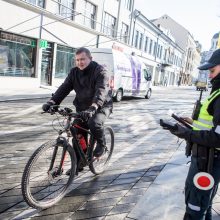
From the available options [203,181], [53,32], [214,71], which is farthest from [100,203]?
[53,32]

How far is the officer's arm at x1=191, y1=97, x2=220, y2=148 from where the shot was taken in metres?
2.40

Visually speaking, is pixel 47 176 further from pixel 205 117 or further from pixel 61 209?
pixel 205 117

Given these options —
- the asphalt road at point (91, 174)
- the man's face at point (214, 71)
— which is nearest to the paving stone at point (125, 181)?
the asphalt road at point (91, 174)

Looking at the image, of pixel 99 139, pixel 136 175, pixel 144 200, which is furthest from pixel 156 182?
pixel 99 139

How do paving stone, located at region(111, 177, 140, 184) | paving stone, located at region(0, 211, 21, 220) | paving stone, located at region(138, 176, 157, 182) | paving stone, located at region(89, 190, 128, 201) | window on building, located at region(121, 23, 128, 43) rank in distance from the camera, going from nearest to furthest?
1. paving stone, located at region(0, 211, 21, 220)
2. paving stone, located at region(89, 190, 128, 201)
3. paving stone, located at region(111, 177, 140, 184)
4. paving stone, located at region(138, 176, 157, 182)
5. window on building, located at region(121, 23, 128, 43)

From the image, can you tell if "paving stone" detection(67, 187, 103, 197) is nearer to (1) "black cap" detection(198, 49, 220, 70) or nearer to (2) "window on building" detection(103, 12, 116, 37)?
(1) "black cap" detection(198, 49, 220, 70)

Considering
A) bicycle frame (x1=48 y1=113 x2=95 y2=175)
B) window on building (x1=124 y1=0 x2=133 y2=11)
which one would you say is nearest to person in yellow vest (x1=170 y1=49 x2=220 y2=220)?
bicycle frame (x1=48 y1=113 x2=95 y2=175)

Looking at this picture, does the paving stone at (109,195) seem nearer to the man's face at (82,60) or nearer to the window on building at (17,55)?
the man's face at (82,60)

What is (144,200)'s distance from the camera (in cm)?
403

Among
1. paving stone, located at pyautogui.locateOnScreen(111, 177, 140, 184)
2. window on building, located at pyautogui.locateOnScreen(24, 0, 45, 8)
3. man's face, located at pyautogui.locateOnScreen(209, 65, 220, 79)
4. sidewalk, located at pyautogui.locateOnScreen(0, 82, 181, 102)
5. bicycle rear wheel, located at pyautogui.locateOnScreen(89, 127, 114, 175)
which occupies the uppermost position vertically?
window on building, located at pyautogui.locateOnScreen(24, 0, 45, 8)

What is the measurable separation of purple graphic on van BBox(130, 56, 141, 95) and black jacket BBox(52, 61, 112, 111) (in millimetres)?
12830

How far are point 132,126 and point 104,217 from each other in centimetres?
587

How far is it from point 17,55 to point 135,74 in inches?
278

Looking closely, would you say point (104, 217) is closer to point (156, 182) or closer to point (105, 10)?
point (156, 182)
